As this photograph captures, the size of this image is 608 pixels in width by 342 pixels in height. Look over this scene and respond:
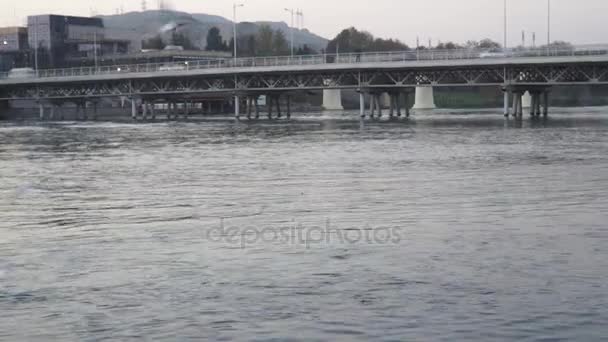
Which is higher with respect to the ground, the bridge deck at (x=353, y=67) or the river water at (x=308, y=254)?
the bridge deck at (x=353, y=67)

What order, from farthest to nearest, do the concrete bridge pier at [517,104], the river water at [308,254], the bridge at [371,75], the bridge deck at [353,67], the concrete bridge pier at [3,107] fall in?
the concrete bridge pier at [3,107] → the concrete bridge pier at [517,104] → the bridge at [371,75] → the bridge deck at [353,67] → the river water at [308,254]

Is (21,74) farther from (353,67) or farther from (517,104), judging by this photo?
(517,104)

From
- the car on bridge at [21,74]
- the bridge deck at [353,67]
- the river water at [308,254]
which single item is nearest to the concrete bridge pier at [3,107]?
the car on bridge at [21,74]

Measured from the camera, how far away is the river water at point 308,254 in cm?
1397

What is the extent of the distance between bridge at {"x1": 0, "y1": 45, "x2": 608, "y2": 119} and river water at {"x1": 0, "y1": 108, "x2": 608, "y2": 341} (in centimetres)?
5961

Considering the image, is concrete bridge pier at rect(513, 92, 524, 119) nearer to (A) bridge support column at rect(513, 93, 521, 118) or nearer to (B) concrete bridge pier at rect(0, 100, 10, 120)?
(A) bridge support column at rect(513, 93, 521, 118)

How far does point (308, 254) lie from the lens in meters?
18.9

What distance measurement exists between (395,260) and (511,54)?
271 feet

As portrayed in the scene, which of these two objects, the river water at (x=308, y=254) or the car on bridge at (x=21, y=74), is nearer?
the river water at (x=308, y=254)

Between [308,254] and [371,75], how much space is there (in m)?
91.6

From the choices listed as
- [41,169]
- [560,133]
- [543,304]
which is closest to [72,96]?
[560,133]

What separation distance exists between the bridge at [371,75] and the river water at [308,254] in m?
59.6

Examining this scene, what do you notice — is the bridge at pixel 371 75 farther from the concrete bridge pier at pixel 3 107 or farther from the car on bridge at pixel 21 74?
the concrete bridge pier at pixel 3 107

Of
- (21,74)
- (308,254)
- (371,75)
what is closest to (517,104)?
(371,75)
